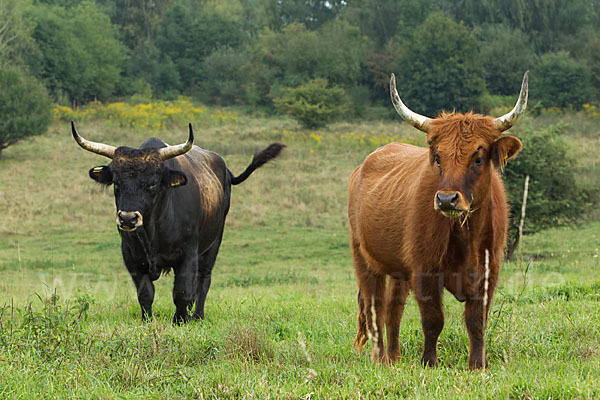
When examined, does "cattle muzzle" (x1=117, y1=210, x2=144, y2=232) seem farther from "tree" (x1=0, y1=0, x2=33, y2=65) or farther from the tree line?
"tree" (x1=0, y1=0, x2=33, y2=65)

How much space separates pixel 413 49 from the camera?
1951 inches

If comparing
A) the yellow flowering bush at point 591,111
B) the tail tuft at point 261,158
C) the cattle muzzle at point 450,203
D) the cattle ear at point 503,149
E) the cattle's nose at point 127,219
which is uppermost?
the cattle ear at point 503,149

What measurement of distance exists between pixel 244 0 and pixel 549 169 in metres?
72.0

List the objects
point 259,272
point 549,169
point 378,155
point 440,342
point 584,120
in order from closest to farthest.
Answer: point 440,342
point 378,155
point 259,272
point 549,169
point 584,120

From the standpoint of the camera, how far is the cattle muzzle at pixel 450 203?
430cm

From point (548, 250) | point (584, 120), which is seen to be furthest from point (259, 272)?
point (584, 120)

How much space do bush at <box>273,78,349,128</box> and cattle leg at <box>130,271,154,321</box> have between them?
3254cm

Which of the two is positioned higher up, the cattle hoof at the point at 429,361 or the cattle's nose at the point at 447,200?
the cattle's nose at the point at 447,200

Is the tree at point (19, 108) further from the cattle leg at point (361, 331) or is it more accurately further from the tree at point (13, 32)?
the cattle leg at point (361, 331)

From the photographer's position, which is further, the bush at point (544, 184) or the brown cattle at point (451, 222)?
the bush at point (544, 184)

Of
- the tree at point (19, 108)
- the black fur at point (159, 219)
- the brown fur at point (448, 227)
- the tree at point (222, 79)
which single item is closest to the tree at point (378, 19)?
the tree at point (222, 79)

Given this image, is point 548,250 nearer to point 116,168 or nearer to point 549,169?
point 549,169

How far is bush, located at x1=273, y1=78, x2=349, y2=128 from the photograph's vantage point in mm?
39500

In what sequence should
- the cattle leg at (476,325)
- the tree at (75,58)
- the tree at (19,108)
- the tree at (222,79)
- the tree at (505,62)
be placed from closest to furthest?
the cattle leg at (476,325)
the tree at (19,108)
the tree at (505,62)
the tree at (75,58)
the tree at (222,79)
